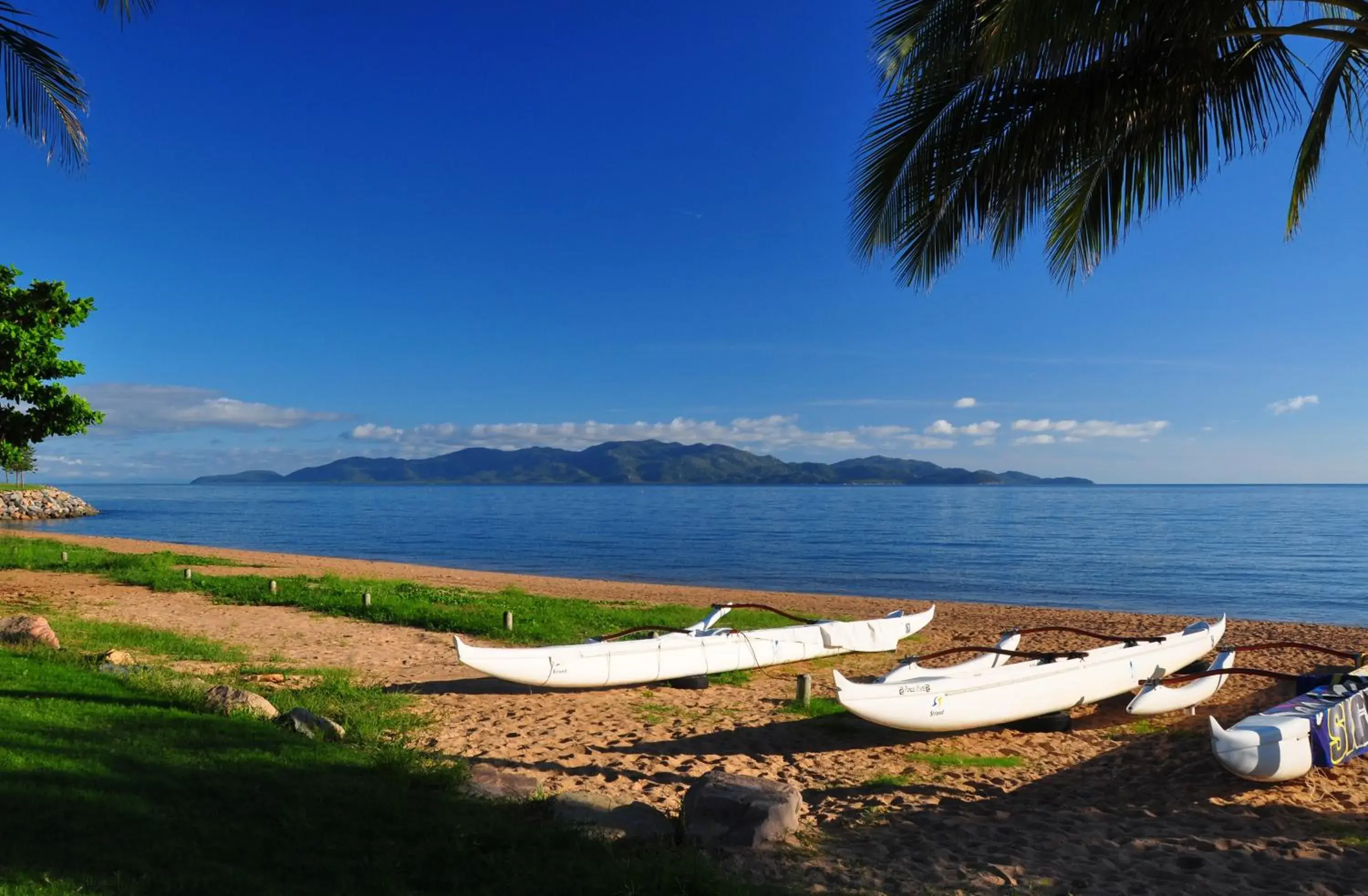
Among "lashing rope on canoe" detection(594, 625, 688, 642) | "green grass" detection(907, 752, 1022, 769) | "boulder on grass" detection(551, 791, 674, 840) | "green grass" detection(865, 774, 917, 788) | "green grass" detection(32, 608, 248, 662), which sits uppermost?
"lashing rope on canoe" detection(594, 625, 688, 642)

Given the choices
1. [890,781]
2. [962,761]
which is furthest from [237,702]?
[962,761]

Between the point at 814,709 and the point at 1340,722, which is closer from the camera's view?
the point at 1340,722

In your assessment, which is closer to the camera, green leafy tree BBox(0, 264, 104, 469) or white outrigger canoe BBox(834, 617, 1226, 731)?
white outrigger canoe BBox(834, 617, 1226, 731)

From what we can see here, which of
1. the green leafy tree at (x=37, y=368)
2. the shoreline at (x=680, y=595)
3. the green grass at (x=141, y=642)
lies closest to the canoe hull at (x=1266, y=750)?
the shoreline at (x=680, y=595)

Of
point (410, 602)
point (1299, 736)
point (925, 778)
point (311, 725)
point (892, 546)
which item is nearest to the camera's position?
point (1299, 736)

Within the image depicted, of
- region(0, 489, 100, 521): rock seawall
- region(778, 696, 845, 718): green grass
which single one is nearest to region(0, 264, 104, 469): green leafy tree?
region(778, 696, 845, 718): green grass

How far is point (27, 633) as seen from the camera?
936 cm

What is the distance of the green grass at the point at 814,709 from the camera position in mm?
9367

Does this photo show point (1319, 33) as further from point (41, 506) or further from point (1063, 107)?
point (41, 506)

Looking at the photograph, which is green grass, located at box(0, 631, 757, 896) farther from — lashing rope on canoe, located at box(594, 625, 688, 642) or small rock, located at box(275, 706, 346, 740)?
lashing rope on canoe, located at box(594, 625, 688, 642)

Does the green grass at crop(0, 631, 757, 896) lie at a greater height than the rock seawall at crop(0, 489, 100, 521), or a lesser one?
greater

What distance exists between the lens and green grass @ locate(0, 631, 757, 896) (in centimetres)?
401

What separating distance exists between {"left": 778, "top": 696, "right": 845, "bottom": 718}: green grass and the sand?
0.13m

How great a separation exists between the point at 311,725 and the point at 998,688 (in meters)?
6.63
